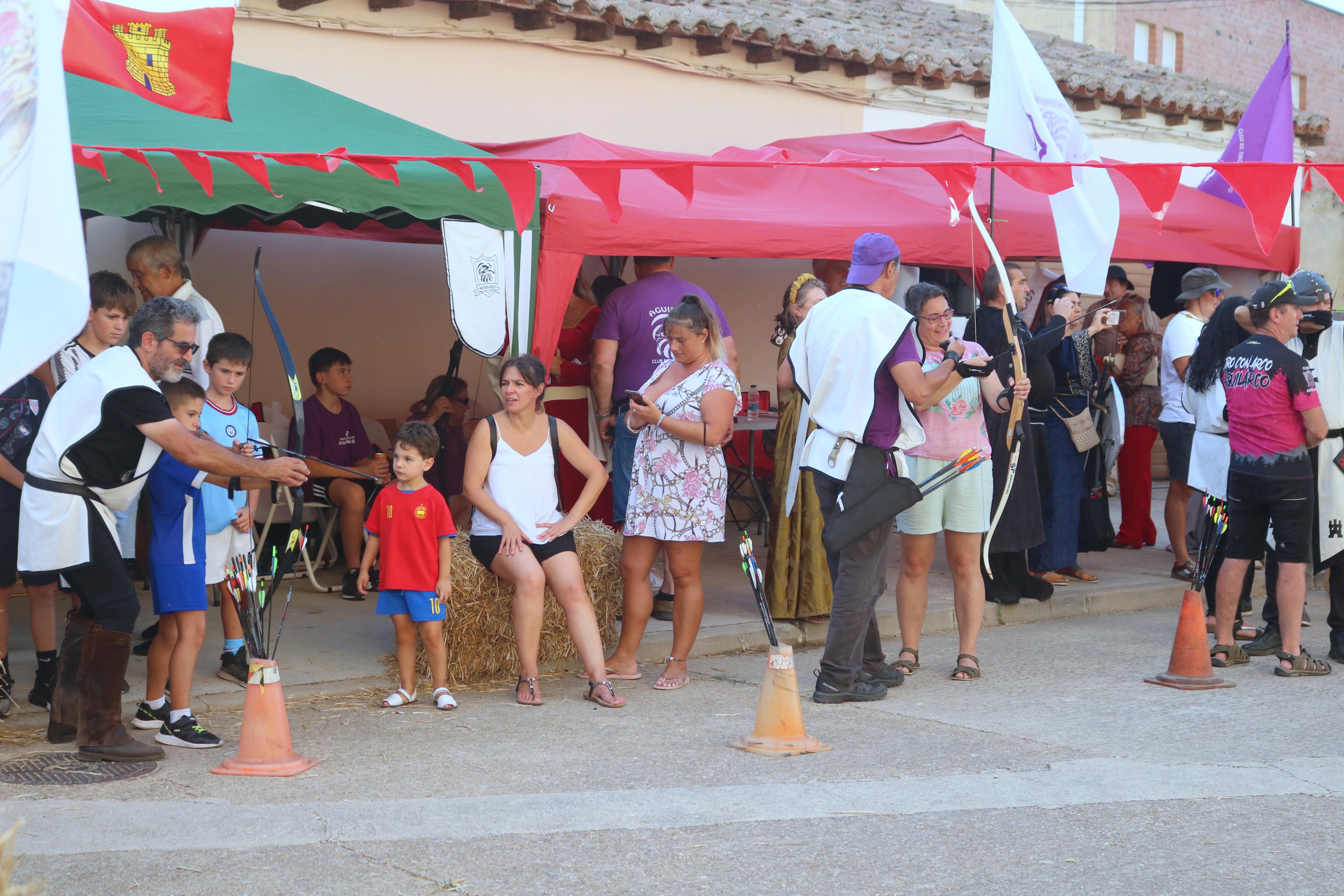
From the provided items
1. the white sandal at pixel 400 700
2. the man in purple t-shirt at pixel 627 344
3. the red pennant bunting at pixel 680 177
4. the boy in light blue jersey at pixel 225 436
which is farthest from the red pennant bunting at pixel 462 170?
the white sandal at pixel 400 700

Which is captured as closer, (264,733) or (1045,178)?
(264,733)

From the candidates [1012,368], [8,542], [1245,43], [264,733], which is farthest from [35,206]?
[1245,43]

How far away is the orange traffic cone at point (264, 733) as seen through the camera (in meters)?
4.82

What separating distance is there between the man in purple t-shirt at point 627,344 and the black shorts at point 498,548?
1302 millimetres

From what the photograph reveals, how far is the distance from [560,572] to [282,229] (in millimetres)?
4116

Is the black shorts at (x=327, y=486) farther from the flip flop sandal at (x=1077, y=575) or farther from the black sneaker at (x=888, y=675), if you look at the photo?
the flip flop sandal at (x=1077, y=575)

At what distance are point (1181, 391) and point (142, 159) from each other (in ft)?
21.2

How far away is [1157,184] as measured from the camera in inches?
270

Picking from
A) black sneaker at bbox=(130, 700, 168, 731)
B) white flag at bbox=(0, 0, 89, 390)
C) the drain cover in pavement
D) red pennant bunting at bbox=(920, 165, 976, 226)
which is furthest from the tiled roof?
white flag at bbox=(0, 0, 89, 390)

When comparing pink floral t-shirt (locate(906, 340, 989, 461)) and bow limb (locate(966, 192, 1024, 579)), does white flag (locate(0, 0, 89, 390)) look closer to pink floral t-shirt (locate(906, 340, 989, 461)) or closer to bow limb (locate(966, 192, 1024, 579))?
bow limb (locate(966, 192, 1024, 579))

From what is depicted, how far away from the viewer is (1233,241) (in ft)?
31.4

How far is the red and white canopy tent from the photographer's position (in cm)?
686

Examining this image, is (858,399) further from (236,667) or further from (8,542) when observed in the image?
(8,542)

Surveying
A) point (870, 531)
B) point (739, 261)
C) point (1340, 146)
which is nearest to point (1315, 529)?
point (870, 531)
